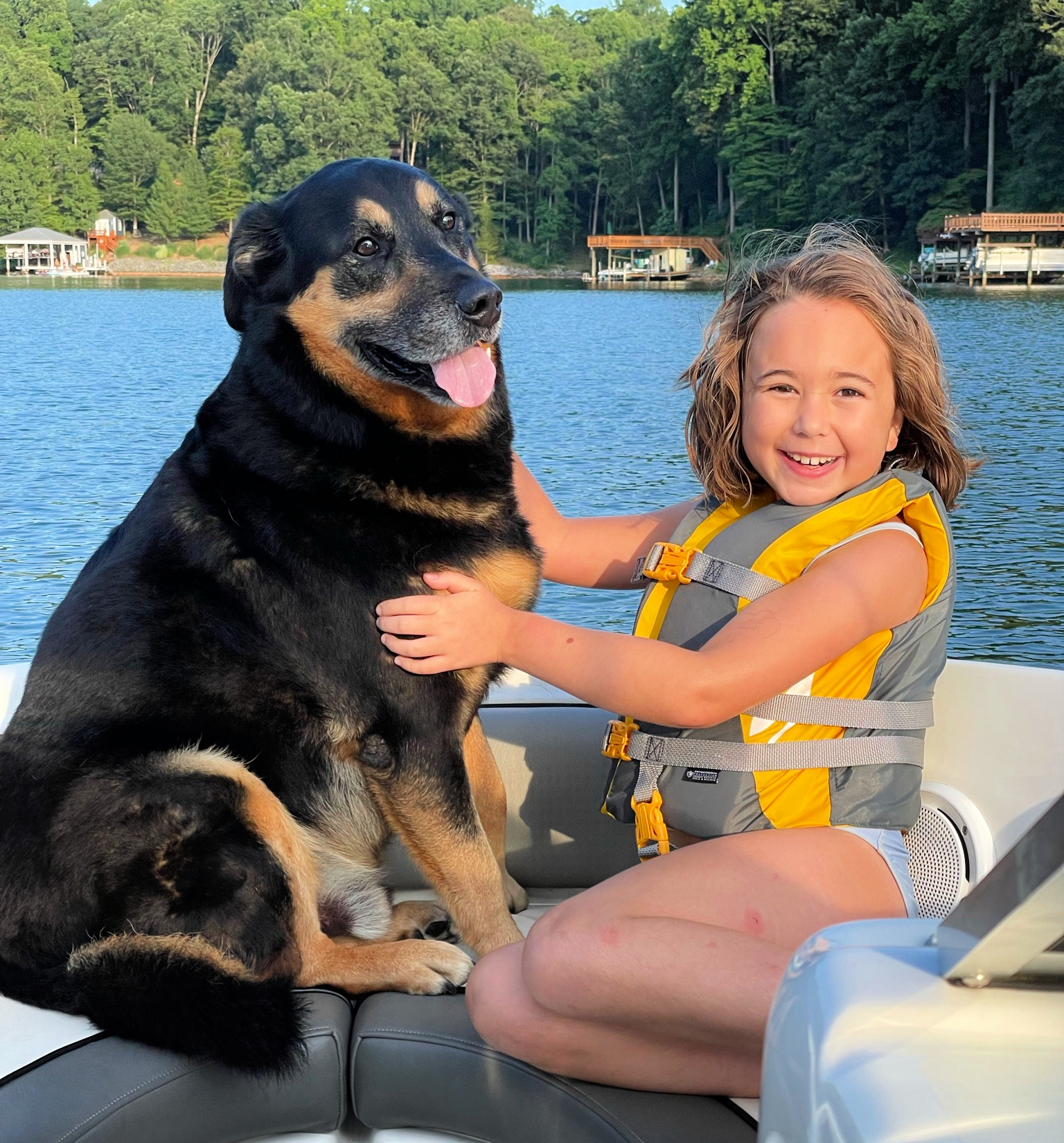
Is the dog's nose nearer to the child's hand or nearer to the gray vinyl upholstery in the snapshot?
the child's hand

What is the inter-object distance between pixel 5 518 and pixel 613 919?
1228 centimetres

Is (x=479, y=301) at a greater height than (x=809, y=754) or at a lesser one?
greater

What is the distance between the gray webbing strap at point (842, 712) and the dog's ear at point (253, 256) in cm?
148

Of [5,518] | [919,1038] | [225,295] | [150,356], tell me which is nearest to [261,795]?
[225,295]

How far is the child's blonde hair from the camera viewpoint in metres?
2.47

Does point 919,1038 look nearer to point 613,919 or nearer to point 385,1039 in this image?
point 613,919

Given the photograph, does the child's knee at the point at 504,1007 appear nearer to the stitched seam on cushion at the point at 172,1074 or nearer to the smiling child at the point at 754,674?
the smiling child at the point at 754,674

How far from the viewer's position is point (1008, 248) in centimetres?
4625

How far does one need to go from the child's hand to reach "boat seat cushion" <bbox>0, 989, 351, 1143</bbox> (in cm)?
69

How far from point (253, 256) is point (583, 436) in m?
14.0

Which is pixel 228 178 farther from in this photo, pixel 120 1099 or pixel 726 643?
pixel 120 1099

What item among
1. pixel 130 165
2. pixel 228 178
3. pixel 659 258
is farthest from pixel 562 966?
pixel 130 165

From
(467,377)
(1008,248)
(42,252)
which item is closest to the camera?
(467,377)

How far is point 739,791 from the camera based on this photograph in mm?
2289
